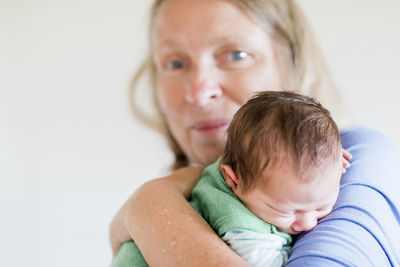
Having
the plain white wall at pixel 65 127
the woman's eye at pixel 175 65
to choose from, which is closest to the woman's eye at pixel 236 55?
the woman's eye at pixel 175 65

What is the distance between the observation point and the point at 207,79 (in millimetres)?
1197

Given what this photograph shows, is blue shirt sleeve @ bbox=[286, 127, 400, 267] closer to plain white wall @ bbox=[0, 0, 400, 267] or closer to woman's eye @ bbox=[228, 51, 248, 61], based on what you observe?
woman's eye @ bbox=[228, 51, 248, 61]

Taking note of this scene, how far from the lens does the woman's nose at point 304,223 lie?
77 centimetres

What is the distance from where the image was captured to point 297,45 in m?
1.36

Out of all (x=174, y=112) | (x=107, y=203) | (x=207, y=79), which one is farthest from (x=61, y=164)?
(x=207, y=79)

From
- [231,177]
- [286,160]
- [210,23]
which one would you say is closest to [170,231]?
[231,177]

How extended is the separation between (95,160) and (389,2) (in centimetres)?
149

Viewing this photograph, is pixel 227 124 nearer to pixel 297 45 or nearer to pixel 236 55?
pixel 236 55

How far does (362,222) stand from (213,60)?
611mm

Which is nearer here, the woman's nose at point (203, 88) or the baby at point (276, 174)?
the baby at point (276, 174)

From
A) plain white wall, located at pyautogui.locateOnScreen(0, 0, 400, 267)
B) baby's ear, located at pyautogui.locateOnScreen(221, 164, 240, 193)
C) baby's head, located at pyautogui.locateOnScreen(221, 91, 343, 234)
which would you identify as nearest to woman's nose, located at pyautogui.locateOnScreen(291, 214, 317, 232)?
baby's head, located at pyautogui.locateOnScreen(221, 91, 343, 234)

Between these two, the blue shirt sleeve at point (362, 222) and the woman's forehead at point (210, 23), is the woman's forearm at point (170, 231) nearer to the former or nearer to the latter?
the blue shirt sleeve at point (362, 222)

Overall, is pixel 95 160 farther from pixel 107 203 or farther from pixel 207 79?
pixel 207 79

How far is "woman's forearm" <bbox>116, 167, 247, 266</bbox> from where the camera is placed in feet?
2.43
